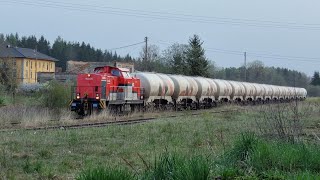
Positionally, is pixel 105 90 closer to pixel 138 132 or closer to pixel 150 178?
pixel 138 132

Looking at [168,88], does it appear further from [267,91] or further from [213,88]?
[267,91]

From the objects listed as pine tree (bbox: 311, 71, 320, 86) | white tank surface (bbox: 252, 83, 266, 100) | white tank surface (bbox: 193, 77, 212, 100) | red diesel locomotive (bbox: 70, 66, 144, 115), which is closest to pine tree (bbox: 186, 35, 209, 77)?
white tank surface (bbox: 252, 83, 266, 100)

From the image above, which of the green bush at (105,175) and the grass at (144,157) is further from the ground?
the green bush at (105,175)

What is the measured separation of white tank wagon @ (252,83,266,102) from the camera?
63612mm

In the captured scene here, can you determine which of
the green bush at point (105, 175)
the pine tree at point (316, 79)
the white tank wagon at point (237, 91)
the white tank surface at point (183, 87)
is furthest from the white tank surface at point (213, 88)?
the pine tree at point (316, 79)

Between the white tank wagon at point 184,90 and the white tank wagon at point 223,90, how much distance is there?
6.09 metres

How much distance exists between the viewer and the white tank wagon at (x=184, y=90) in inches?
1556

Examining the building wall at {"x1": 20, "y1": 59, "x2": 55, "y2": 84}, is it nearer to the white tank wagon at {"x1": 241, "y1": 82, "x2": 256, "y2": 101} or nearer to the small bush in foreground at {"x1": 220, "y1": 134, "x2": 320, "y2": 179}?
the white tank wagon at {"x1": 241, "y1": 82, "x2": 256, "y2": 101}

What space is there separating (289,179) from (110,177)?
2623 mm

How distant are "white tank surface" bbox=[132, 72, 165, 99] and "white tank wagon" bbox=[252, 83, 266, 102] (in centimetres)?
2950

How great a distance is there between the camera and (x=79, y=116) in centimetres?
2877

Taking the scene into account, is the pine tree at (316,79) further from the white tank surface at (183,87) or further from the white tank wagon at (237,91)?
the white tank surface at (183,87)

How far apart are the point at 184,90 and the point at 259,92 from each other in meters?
27.4

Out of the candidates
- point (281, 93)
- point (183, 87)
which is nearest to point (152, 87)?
point (183, 87)
